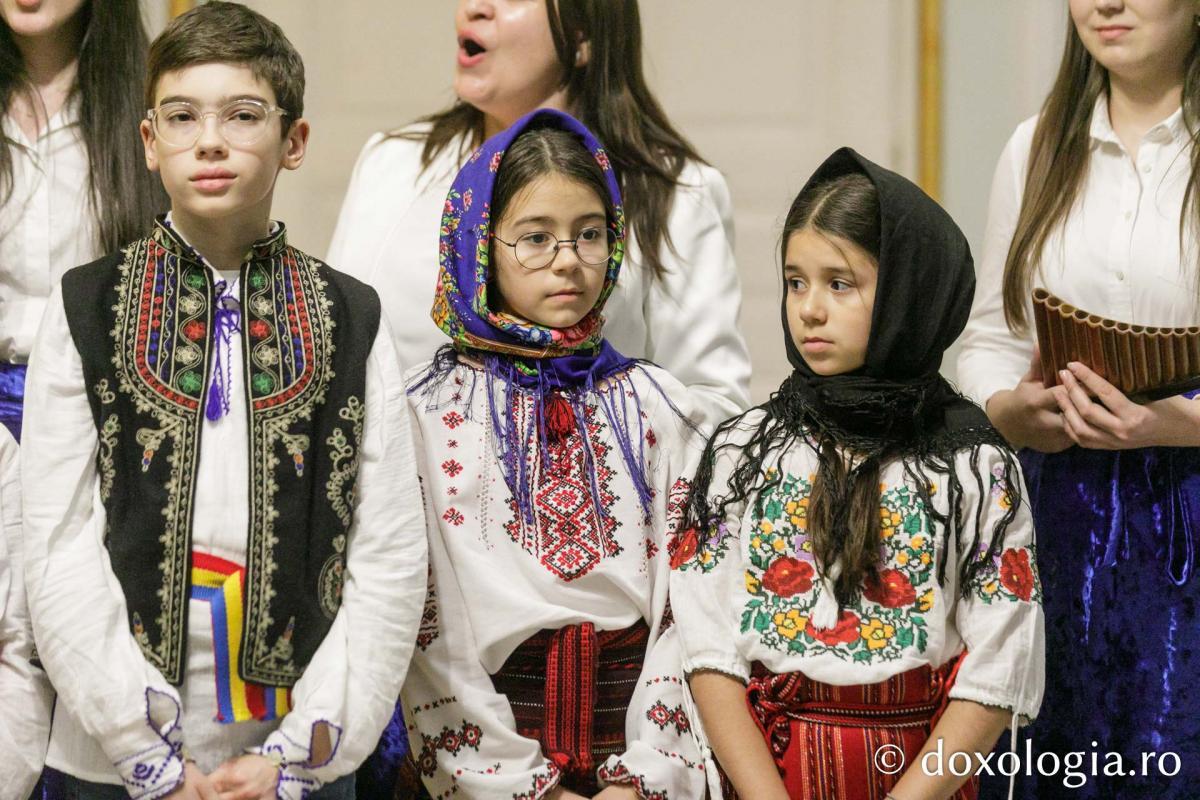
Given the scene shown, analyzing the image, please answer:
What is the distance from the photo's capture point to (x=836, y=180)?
2330 millimetres

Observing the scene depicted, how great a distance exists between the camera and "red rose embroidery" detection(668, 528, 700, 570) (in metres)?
2.28

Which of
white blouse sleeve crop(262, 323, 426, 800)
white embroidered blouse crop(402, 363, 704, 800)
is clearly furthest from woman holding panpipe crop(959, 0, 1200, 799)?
white blouse sleeve crop(262, 323, 426, 800)

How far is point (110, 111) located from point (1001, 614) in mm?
1692

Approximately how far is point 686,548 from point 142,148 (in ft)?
3.81

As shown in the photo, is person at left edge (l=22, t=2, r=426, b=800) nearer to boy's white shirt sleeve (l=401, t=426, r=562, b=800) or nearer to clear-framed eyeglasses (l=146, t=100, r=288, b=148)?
clear-framed eyeglasses (l=146, t=100, r=288, b=148)

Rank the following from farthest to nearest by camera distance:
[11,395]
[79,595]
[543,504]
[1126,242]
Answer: [1126,242] → [11,395] → [543,504] → [79,595]

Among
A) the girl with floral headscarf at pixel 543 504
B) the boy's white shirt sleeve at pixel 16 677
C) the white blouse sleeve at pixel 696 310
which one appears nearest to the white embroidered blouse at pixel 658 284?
the white blouse sleeve at pixel 696 310

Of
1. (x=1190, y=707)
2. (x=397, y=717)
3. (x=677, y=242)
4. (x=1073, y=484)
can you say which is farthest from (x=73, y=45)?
(x=1190, y=707)

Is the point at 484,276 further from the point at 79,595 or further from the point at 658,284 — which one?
the point at 79,595

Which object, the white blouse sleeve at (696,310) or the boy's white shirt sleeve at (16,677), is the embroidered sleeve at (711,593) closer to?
the white blouse sleeve at (696,310)

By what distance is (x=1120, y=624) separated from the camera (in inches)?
98.3

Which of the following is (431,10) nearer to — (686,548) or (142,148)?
(142,148)

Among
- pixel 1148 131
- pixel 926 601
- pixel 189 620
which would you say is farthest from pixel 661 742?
pixel 1148 131

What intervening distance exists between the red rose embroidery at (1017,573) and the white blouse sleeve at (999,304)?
0.58 m
